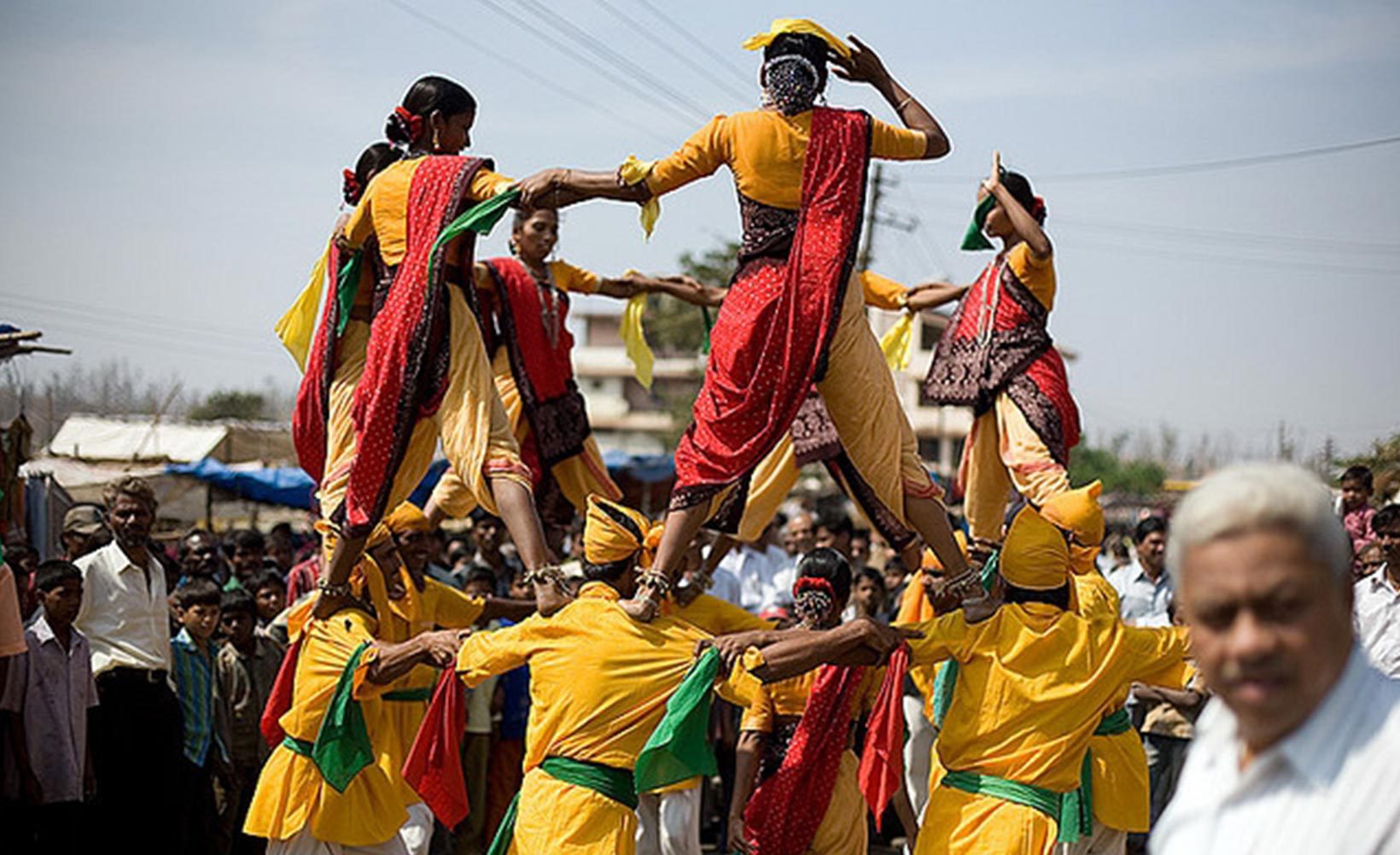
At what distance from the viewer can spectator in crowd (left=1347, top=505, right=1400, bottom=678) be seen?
739 centimetres

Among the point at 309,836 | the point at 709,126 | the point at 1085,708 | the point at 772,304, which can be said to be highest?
the point at 709,126

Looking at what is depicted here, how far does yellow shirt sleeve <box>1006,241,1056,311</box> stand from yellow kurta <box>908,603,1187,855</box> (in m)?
2.05

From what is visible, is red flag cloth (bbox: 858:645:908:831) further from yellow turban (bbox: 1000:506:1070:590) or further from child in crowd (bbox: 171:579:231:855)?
child in crowd (bbox: 171:579:231:855)

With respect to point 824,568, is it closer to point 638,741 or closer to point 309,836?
point 638,741

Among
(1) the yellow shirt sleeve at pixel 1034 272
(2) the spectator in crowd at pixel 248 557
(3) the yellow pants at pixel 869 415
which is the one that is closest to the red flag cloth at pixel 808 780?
(3) the yellow pants at pixel 869 415

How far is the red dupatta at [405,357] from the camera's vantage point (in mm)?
5996

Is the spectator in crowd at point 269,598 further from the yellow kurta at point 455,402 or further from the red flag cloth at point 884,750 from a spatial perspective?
the red flag cloth at point 884,750

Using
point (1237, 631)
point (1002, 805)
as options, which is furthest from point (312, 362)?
point (1237, 631)

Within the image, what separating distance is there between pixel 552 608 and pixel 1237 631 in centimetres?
374

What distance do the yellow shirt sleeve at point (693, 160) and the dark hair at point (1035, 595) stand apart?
176 centimetres

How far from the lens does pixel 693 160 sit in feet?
18.0

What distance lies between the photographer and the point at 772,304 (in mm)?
5508

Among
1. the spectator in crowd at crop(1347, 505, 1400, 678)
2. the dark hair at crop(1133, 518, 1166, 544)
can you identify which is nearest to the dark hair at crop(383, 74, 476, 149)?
the spectator in crowd at crop(1347, 505, 1400, 678)

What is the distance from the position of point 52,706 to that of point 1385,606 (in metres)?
6.01
